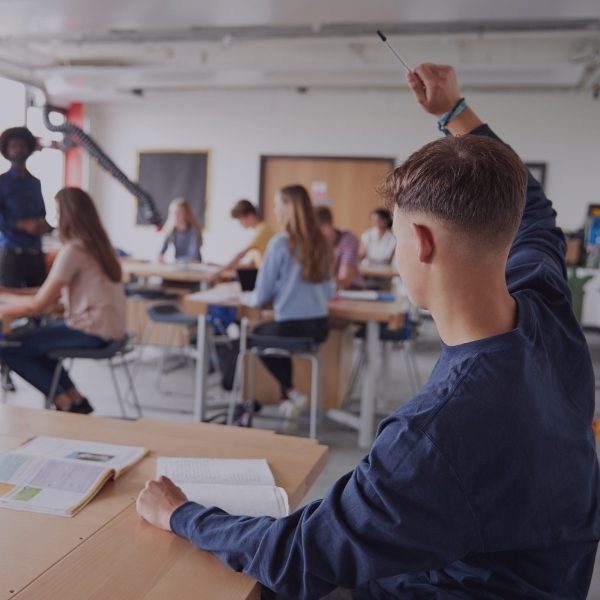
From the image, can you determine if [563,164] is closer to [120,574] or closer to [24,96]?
[24,96]

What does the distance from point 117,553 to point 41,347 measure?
8.02ft

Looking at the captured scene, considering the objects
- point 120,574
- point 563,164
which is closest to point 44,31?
point 563,164

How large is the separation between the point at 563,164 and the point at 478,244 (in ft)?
25.6

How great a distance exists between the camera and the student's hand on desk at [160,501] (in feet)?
3.72

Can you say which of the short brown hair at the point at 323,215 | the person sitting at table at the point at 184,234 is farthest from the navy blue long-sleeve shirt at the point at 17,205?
the person sitting at table at the point at 184,234

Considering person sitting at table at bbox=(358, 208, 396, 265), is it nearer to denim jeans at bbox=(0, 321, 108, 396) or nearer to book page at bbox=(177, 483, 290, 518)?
denim jeans at bbox=(0, 321, 108, 396)

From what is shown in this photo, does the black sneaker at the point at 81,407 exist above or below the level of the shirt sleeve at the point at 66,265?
below

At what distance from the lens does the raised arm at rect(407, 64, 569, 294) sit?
123 centimetres

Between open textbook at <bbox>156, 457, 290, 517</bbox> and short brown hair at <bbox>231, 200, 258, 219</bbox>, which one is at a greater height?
short brown hair at <bbox>231, 200, 258, 219</bbox>

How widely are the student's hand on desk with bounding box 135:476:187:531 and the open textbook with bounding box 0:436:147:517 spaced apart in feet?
0.39

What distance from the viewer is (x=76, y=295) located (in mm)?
3340

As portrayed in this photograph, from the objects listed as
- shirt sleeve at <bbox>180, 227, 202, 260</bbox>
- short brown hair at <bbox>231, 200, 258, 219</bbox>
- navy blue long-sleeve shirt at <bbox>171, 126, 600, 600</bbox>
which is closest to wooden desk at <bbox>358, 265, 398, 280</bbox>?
short brown hair at <bbox>231, 200, 258, 219</bbox>

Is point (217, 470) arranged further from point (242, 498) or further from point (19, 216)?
point (19, 216)

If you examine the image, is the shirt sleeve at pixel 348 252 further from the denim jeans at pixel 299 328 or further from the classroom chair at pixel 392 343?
the denim jeans at pixel 299 328
